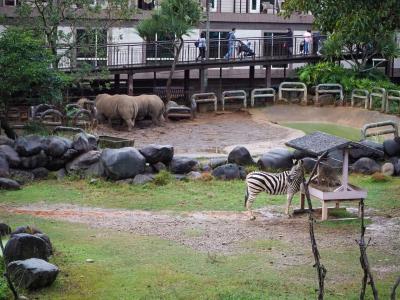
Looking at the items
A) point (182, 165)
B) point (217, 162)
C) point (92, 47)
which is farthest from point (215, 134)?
point (182, 165)

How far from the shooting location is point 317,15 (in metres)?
15.5

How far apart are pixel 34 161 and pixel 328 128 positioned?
1478 cm

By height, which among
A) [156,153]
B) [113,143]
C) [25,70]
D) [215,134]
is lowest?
[215,134]

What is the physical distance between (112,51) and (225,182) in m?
16.9

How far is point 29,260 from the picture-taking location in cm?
1004

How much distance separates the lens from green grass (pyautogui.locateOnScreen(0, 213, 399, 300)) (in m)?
9.98

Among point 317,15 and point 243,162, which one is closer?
point 317,15

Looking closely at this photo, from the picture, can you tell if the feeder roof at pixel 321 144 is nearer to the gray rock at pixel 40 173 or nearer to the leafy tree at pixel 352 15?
the leafy tree at pixel 352 15

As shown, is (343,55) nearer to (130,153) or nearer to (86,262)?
(130,153)

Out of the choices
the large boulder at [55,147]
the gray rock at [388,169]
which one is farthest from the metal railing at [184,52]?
the gray rock at [388,169]

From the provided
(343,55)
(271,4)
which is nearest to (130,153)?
(343,55)

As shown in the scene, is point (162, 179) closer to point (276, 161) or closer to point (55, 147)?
point (55, 147)

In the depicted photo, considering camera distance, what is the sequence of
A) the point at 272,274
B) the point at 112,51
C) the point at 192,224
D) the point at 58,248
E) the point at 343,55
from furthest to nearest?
the point at 343,55
the point at 112,51
the point at 192,224
the point at 58,248
the point at 272,274

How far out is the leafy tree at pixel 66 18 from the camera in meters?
27.7
